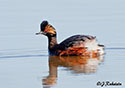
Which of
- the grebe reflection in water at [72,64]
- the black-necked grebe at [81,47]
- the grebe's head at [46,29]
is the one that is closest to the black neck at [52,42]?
the grebe's head at [46,29]

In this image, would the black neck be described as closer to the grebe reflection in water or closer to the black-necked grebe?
the black-necked grebe

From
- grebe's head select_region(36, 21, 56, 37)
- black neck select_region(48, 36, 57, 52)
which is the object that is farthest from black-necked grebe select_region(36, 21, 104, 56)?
grebe's head select_region(36, 21, 56, 37)

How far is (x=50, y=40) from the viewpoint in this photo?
17031mm

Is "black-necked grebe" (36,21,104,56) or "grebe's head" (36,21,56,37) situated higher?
"grebe's head" (36,21,56,37)

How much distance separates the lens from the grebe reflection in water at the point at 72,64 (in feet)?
42.8

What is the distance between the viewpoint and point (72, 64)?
14.7m

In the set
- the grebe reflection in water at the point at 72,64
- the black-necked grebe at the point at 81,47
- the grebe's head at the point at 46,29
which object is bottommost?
the grebe reflection in water at the point at 72,64

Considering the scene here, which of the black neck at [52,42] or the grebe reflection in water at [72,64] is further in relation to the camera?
the black neck at [52,42]

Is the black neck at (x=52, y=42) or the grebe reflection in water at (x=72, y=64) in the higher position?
the black neck at (x=52, y=42)

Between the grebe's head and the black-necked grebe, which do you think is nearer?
the black-necked grebe

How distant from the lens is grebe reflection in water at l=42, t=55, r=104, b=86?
13.0m

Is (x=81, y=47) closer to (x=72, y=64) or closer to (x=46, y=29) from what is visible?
(x=46, y=29)

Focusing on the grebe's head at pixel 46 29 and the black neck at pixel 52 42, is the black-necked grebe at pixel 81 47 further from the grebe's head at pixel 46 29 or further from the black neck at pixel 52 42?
the grebe's head at pixel 46 29

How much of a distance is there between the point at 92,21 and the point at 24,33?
2584mm
